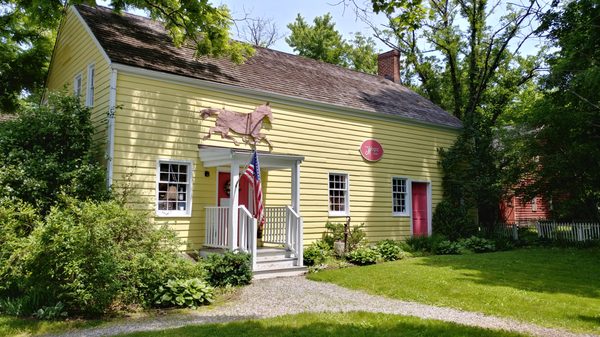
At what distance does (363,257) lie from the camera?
1256cm

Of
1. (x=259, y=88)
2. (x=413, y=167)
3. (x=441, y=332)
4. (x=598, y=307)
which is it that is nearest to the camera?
(x=441, y=332)

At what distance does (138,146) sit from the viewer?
35.4 ft

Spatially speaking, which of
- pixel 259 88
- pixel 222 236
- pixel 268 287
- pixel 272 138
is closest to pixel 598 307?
pixel 268 287

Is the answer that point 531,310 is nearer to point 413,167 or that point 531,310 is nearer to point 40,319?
point 40,319

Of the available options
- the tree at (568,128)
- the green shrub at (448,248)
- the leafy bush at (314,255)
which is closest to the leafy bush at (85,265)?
the leafy bush at (314,255)

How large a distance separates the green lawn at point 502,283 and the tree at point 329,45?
2519 cm

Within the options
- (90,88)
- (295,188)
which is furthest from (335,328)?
(90,88)

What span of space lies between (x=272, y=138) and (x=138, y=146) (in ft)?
12.9

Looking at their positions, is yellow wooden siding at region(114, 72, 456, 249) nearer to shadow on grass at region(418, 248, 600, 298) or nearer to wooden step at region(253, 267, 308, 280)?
wooden step at region(253, 267, 308, 280)

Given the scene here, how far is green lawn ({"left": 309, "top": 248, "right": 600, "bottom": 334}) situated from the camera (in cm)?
714

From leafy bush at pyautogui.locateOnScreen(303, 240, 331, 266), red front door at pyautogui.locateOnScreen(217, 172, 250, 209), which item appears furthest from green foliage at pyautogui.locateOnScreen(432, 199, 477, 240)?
red front door at pyautogui.locateOnScreen(217, 172, 250, 209)

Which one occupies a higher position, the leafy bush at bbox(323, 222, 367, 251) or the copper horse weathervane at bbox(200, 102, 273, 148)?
the copper horse weathervane at bbox(200, 102, 273, 148)

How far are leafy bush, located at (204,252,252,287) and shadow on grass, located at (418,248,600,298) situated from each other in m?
4.94

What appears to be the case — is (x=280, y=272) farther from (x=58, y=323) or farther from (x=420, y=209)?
(x=420, y=209)
